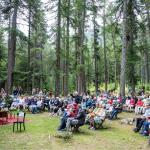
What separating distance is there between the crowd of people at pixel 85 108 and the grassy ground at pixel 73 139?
18.3 inches

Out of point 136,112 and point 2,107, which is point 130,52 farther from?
point 2,107

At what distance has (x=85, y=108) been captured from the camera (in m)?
18.4

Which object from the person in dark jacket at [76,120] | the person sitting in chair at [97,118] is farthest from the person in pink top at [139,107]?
the person in dark jacket at [76,120]

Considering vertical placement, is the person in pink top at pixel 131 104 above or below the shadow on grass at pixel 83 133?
above

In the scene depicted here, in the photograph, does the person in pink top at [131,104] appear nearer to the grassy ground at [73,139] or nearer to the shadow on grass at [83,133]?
the grassy ground at [73,139]

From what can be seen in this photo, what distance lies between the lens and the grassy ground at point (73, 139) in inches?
445

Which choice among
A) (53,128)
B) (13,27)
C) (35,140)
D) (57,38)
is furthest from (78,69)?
(35,140)

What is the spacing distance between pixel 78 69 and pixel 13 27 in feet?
22.8

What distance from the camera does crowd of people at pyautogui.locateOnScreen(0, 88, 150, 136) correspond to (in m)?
14.0

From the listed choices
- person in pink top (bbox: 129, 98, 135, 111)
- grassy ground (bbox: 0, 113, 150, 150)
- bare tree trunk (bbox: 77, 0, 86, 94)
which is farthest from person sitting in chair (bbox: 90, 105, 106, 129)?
bare tree trunk (bbox: 77, 0, 86, 94)

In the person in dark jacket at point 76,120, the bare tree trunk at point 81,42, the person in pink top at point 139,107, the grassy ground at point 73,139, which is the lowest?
the grassy ground at point 73,139

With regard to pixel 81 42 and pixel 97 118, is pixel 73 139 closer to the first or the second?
pixel 97 118

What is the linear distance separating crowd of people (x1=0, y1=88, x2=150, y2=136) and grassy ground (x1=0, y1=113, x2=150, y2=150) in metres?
0.46

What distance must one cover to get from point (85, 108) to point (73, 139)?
240 inches
